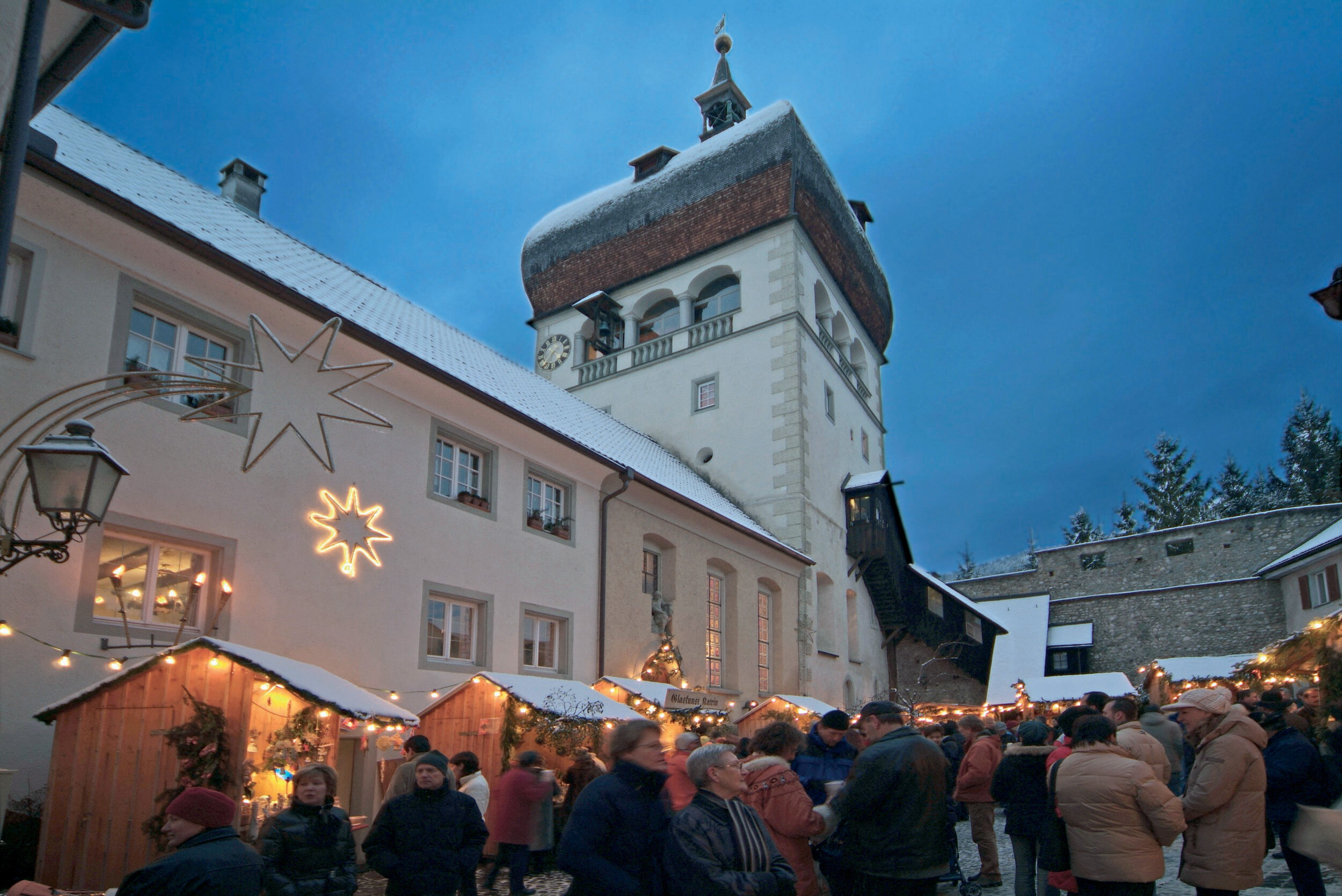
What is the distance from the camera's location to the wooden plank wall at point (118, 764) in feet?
24.1

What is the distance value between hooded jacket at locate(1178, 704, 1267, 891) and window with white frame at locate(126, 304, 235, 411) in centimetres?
870

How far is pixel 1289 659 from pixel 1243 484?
5592cm

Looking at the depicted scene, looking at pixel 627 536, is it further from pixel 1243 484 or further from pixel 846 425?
pixel 1243 484

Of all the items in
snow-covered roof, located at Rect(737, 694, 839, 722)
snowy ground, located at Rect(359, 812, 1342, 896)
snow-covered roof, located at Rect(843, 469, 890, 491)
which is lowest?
snowy ground, located at Rect(359, 812, 1342, 896)

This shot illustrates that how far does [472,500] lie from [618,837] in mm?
9982

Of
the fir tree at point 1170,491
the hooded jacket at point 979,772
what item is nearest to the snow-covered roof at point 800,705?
the hooded jacket at point 979,772

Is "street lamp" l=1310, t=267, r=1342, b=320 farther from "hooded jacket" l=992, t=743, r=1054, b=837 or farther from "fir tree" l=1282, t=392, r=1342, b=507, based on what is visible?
"fir tree" l=1282, t=392, r=1342, b=507

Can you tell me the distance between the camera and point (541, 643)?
1451 centimetres

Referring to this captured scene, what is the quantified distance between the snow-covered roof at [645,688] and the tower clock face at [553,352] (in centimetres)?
1759

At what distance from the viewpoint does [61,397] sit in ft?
27.6

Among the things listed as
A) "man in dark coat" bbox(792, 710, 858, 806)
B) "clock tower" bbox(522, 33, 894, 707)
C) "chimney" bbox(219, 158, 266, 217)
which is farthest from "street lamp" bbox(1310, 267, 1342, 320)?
"clock tower" bbox(522, 33, 894, 707)

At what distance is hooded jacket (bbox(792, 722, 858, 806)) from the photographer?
21.0 ft

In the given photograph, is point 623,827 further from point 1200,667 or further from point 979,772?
point 1200,667

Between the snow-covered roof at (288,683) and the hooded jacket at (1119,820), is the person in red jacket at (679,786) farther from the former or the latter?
the snow-covered roof at (288,683)
